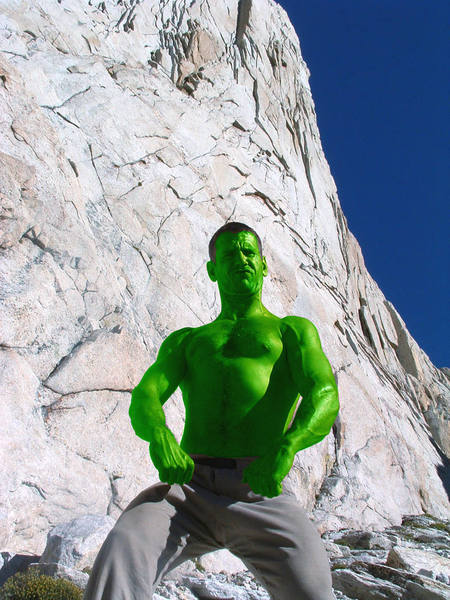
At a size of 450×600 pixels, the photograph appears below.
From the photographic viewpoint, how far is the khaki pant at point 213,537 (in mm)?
1730

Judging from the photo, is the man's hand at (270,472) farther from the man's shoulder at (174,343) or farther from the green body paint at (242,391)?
the man's shoulder at (174,343)

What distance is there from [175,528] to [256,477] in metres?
0.36

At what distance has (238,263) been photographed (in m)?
2.57

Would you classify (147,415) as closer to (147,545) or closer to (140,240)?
(147,545)

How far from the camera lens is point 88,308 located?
6688 millimetres

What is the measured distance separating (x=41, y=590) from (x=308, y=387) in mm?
2199

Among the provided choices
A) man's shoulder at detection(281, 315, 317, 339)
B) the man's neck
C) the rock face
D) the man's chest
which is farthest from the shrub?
man's shoulder at detection(281, 315, 317, 339)

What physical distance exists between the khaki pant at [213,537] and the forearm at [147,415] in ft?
0.67

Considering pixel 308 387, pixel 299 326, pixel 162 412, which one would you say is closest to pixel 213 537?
pixel 162 412

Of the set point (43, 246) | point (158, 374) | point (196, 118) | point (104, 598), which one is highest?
point (196, 118)

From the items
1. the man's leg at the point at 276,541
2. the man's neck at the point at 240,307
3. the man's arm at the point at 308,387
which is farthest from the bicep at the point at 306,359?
the man's leg at the point at 276,541

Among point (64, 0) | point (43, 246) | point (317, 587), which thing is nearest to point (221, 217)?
point (43, 246)

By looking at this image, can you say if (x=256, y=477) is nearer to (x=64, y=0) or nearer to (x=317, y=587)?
(x=317, y=587)

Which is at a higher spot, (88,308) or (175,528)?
(88,308)
